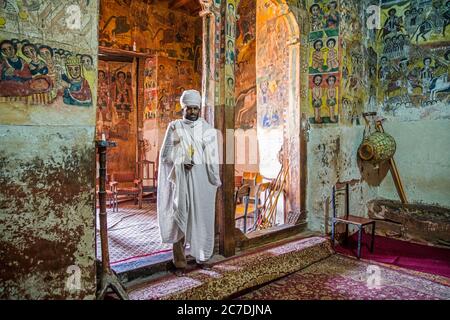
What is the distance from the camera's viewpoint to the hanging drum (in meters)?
5.54

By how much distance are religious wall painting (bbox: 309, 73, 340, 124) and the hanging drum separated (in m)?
0.95

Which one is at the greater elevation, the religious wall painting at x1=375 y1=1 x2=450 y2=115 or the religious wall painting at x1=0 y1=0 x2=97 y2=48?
the religious wall painting at x1=375 y1=1 x2=450 y2=115

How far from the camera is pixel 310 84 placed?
530 centimetres

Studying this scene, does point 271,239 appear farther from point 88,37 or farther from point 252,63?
point 252,63

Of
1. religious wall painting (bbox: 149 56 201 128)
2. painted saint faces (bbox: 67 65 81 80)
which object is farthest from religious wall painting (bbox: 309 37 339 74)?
religious wall painting (bbox: 149 56 201 128)

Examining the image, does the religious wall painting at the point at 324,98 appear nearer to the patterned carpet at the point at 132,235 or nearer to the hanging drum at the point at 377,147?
the hanging drum at the point at 377,147

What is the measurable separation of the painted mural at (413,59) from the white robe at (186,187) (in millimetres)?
4368

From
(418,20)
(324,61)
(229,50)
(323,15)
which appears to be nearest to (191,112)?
(229,50)

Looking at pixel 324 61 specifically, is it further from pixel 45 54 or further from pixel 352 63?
pixel 45 54

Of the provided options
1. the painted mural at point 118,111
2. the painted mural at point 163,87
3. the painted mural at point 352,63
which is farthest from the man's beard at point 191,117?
the painted mural at point 118,111

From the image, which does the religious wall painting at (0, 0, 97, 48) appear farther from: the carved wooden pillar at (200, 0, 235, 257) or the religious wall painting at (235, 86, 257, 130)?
the religious wall painting at (235, 86, 257, 130)

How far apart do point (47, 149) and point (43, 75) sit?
59 cm

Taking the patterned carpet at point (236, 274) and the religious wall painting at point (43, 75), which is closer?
the religious wall painting at point (43, 75)

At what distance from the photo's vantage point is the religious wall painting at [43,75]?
233cm
